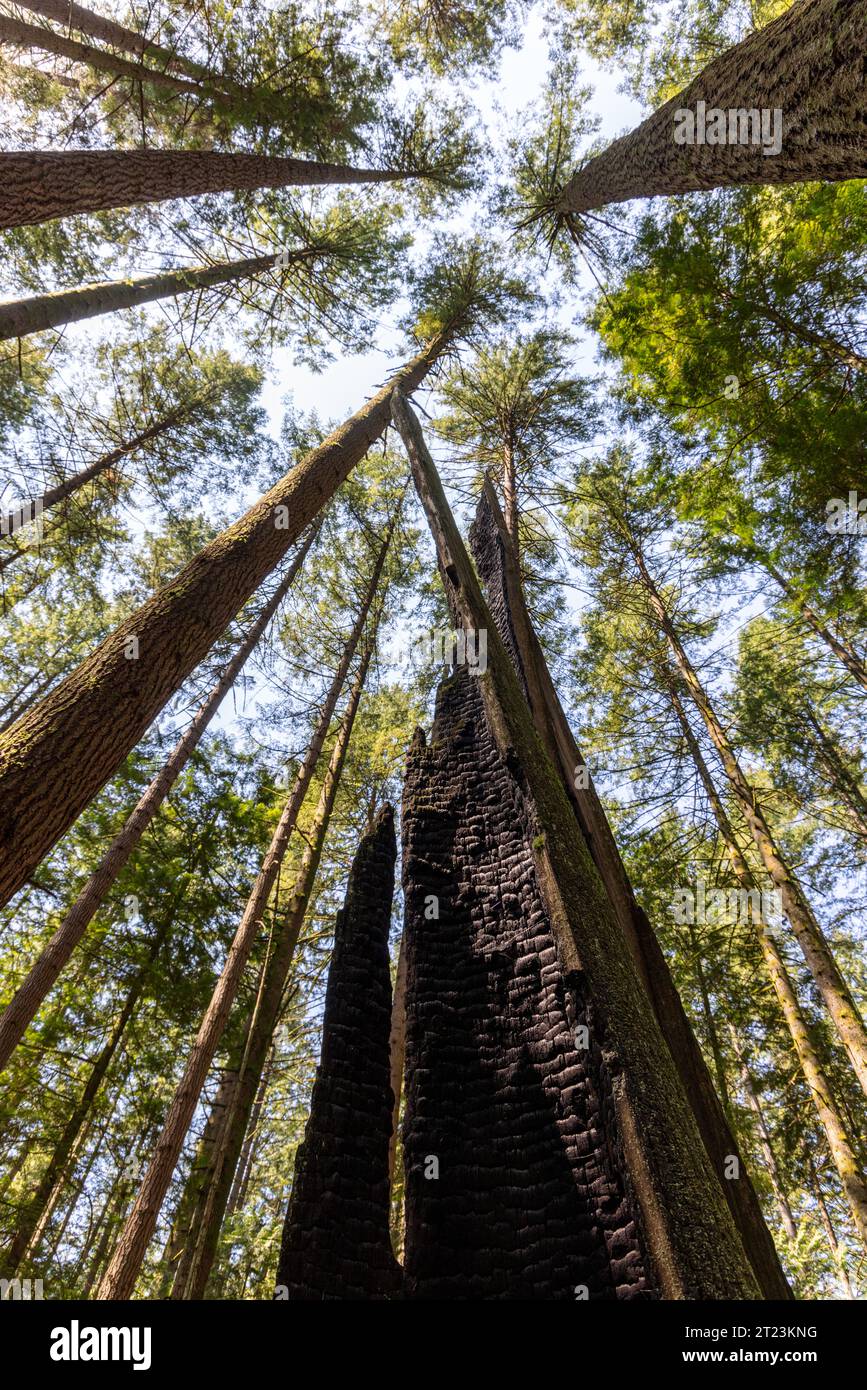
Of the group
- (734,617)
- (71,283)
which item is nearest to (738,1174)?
(734,617)

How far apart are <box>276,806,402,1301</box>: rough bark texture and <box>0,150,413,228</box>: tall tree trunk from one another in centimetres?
517

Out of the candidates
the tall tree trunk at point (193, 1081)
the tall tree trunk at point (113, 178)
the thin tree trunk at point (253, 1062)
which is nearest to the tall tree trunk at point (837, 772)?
the thin tree trunk at point (253, 1062)

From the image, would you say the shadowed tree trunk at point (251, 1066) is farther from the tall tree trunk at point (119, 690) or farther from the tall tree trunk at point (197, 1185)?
the tall tree trunk at point (119, 690)

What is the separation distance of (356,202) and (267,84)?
8.66ft

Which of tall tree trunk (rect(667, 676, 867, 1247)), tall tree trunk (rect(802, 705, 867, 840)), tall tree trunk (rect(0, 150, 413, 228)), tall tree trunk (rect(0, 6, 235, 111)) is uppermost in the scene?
tall tree trunk (rect(0, 6, 235, 111))

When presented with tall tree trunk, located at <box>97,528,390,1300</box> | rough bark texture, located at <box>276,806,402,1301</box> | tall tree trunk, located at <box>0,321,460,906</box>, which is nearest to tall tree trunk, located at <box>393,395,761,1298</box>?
rough bark texture, located at <box>276,806,402,1301</box>

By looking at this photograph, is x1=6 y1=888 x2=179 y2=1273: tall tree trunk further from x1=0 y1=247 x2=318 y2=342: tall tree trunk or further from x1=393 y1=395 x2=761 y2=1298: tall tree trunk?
x1=0 y1=247 x2=318 y2=342: tall tree trunk

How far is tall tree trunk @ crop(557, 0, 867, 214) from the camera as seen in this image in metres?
2.19

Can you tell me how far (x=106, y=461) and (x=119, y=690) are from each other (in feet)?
26.0

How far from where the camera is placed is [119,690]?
122 inches

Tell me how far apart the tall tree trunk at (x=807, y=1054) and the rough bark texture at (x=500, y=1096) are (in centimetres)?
535

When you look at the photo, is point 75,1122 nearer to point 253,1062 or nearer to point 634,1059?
point 253,1062

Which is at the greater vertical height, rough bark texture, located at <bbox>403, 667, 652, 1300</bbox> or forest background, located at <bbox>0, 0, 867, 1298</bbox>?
forest background, located at <bbox>0, 0, 867, 1298</bbox>

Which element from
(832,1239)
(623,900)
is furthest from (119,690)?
(832,1239)
